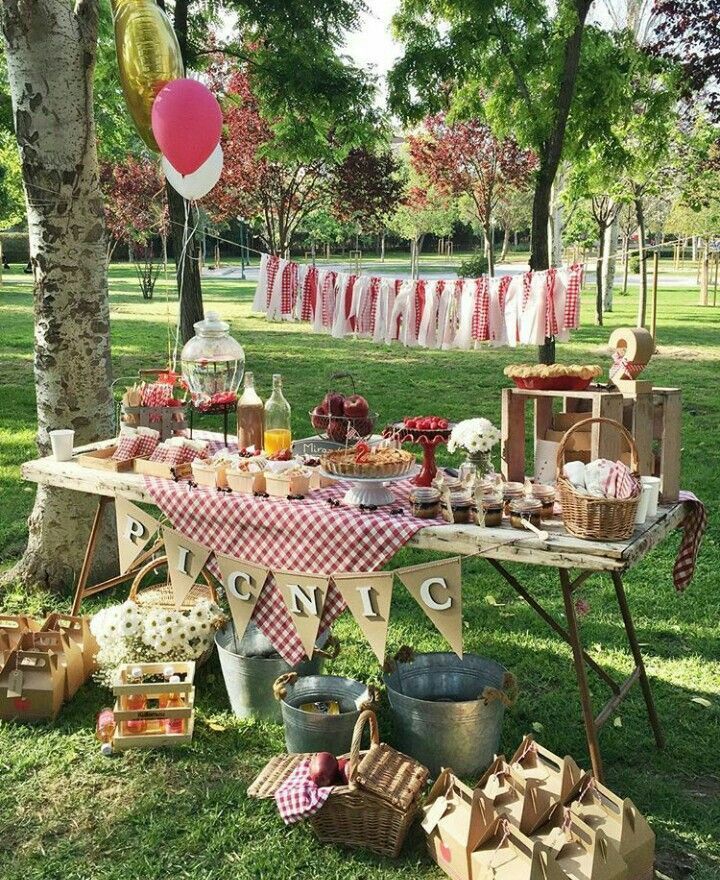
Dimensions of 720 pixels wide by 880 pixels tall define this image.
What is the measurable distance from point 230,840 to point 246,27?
8.26 m

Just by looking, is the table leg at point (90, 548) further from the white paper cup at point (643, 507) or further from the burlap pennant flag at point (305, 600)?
the white paper cup at point (643, 507)

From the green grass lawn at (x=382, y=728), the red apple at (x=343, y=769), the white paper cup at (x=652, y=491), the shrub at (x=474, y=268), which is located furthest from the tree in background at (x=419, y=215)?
the red apple at (x=343, y=769)

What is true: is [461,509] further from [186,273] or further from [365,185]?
[365,185]

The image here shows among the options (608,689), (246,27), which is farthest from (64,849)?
(246,27)

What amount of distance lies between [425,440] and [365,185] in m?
16.3

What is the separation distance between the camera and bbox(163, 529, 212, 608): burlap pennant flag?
3385 millimetres

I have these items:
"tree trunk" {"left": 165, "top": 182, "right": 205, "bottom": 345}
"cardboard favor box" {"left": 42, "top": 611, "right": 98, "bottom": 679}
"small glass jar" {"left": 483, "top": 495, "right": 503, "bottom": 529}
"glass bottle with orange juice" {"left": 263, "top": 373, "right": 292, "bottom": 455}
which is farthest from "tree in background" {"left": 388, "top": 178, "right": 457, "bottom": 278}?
"small glass jar" {"left": 483, "top": 495, "right": 503, "bottom": 529}

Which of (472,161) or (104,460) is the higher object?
(472,161)

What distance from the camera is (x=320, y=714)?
3.20m

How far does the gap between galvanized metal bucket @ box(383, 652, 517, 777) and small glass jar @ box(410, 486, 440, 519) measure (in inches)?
24.5

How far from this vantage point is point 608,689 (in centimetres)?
390

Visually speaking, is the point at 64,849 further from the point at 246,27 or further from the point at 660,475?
the point at 246,27

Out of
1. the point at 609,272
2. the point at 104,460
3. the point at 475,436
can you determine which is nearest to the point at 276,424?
the point at 104,460

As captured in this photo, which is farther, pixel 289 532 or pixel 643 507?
pixel 289 532
